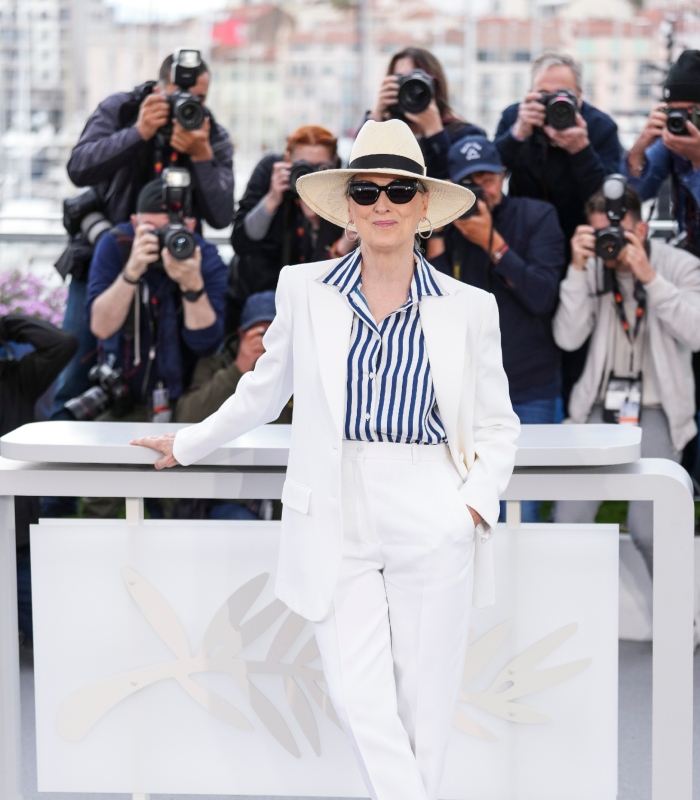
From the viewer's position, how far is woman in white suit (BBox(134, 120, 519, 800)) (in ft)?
7.06

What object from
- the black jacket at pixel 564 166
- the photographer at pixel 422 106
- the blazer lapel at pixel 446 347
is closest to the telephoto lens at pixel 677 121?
the black jacket at pixel 564 166

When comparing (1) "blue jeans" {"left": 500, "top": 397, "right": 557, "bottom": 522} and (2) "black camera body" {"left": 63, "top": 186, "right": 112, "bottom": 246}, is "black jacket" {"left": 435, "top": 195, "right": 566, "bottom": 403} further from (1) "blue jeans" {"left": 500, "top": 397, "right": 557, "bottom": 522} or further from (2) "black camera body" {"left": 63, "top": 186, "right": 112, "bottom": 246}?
(2) "black camera body" {"left": 63, "top": 186, "right": 112, "bottom": 246}

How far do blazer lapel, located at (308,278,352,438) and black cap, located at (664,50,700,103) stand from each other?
7.08ft

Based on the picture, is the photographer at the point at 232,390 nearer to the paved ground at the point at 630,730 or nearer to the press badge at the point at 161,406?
the press badge at the point at 161,406

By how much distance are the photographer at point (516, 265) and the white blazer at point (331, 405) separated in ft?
5.00

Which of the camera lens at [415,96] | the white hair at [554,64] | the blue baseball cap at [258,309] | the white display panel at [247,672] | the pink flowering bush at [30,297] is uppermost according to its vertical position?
the white hair at [554,64]

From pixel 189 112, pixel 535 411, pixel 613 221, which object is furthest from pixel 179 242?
pixel 613 221

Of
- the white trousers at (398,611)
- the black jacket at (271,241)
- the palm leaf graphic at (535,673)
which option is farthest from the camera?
the black jacket at (271,241)

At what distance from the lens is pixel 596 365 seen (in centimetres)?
386

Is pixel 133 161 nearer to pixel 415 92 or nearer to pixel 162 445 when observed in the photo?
pixel 415 92

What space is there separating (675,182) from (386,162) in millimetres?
2285

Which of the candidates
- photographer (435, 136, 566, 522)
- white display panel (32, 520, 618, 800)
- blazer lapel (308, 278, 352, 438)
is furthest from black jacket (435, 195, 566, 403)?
blazer lapel (308, 278, 352, 438)

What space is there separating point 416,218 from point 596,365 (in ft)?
5.77

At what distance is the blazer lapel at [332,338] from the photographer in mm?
2146
